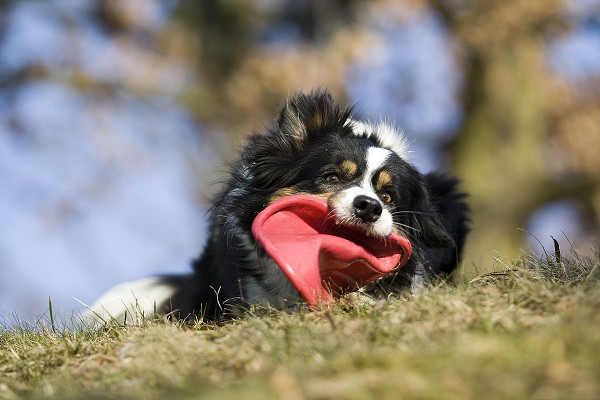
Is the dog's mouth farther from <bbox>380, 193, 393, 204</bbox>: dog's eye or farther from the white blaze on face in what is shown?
<bbox>380, 193, 393, 204</bbox>: dog's eye

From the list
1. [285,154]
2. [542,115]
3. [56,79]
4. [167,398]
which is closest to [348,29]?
[542,115]

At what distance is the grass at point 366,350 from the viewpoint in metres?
2.72

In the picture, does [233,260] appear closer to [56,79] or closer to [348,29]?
[348,29]

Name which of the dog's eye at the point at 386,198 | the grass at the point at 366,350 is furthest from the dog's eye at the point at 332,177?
the grass at the point at 366,350

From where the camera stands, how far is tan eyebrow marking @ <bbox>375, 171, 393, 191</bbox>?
533 cm

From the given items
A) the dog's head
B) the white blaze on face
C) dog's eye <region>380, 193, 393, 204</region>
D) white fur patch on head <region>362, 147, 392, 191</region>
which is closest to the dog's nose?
the white blaze on face

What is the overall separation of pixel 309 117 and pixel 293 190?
549 millimetres

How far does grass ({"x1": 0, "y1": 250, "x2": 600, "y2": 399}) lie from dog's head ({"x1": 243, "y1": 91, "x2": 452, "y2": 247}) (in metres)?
0.98

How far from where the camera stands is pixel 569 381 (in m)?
2.63

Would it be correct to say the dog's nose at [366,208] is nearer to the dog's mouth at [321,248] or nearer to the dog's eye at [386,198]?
the dog's mouth at [321,248]

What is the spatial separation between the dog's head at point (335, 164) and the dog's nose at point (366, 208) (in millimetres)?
144

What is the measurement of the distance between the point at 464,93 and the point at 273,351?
42.5ft

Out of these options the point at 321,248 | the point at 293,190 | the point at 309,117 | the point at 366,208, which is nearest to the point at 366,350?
the point at 321,248

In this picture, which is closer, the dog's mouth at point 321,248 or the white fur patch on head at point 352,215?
the dog's mouth at point 321,248
